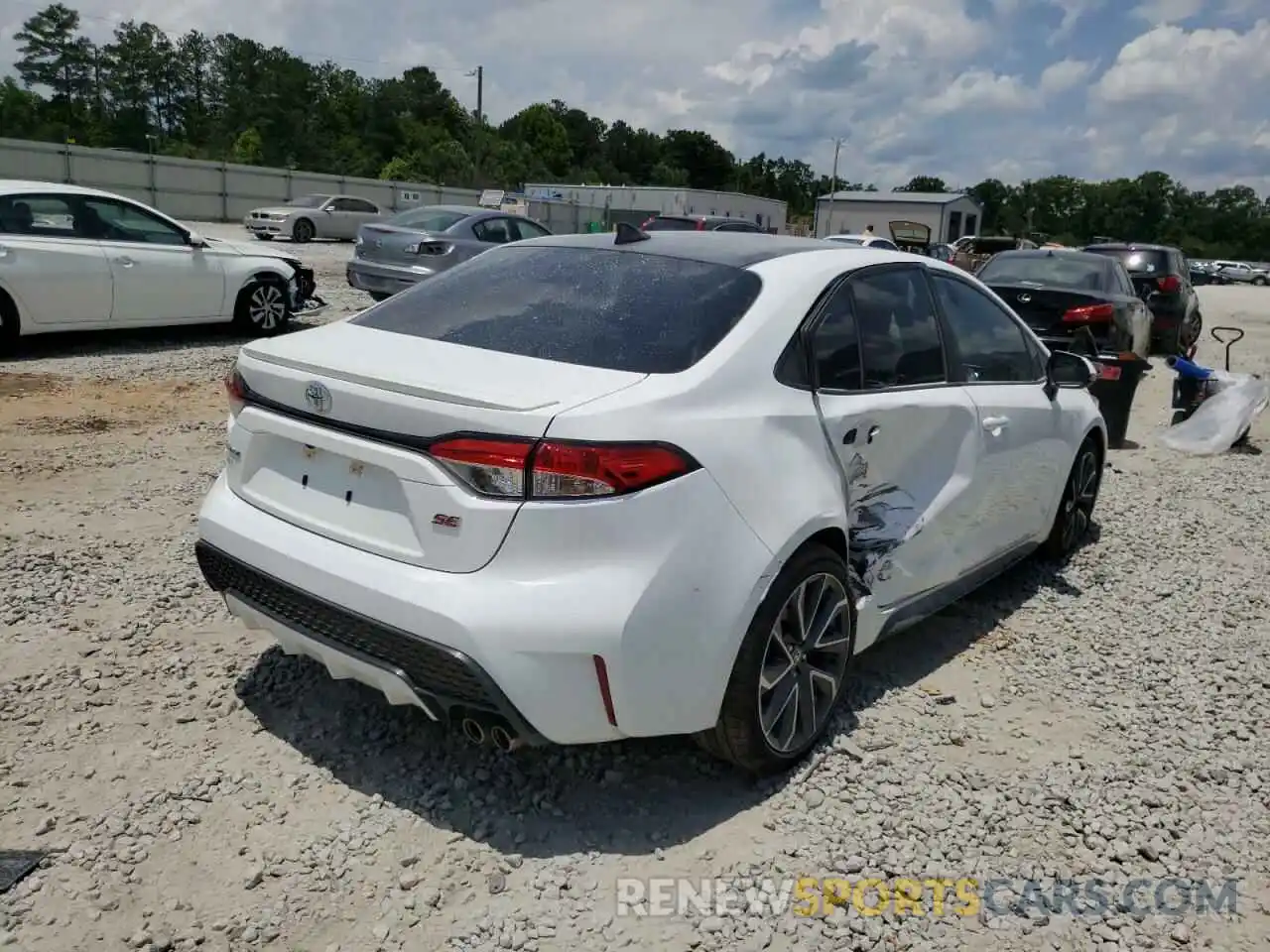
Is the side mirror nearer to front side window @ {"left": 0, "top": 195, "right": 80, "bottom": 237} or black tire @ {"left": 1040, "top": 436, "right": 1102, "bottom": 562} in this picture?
black tire @ {"left": 1040, "top": 436, "right": 1102, "bottom": 562}

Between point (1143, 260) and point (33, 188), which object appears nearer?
point (33, 188)

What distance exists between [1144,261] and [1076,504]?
35.4ft

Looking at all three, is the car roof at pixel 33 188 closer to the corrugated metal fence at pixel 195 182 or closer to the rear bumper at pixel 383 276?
the rear bumper at pixel 383 276

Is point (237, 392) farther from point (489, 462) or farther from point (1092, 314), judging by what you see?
point (1092, 314)

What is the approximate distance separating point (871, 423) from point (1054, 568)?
2486mm

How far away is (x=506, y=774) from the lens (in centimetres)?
322

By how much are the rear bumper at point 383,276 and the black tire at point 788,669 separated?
33.9 ft

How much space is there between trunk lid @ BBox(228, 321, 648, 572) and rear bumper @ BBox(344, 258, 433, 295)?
9944mm

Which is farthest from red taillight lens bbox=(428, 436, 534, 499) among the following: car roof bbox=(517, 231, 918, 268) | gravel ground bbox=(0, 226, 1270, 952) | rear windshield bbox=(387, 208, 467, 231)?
rear windshield bbox=(387, 208, 467, 231)

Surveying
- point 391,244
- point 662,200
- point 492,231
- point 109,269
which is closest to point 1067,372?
point 109,269

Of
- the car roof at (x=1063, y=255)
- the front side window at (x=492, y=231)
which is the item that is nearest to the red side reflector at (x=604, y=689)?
the car roof at (x=1063, y=255)

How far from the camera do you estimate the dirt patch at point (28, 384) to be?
26.0 ft

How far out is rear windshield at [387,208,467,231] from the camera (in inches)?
546

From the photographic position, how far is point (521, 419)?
2.60m
